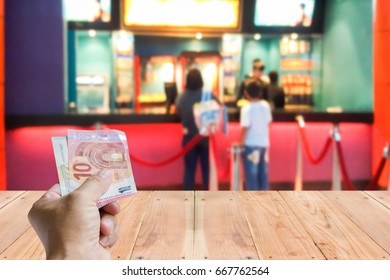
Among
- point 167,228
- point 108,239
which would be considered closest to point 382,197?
point 167,228

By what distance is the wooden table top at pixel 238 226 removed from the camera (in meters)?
1.42

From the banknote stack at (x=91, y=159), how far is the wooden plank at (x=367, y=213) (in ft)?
2.39

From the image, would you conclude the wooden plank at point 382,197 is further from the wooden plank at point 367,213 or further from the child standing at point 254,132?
the child standing at point 254,132

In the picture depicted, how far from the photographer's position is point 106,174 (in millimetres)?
1055

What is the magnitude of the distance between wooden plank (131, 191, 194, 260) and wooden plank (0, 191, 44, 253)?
34 cm

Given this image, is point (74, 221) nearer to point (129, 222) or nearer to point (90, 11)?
point (129, 222)

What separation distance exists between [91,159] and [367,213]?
0.99 meters

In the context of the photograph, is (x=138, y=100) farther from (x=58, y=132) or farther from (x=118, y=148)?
(x=118, y=148)

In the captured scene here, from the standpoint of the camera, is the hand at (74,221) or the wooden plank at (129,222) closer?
the hand at (74,221)

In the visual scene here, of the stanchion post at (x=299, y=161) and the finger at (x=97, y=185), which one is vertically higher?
the finger at (x=97, y=185)

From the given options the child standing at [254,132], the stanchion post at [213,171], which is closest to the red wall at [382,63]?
the child standing at [254,132]

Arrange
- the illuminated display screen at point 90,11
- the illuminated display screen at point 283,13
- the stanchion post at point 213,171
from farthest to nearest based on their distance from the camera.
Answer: the illuminated display screen at point 283,13 → the illuminated display screen at point 90,11 → the stanchion post at point 213,171

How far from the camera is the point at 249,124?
4305mm
